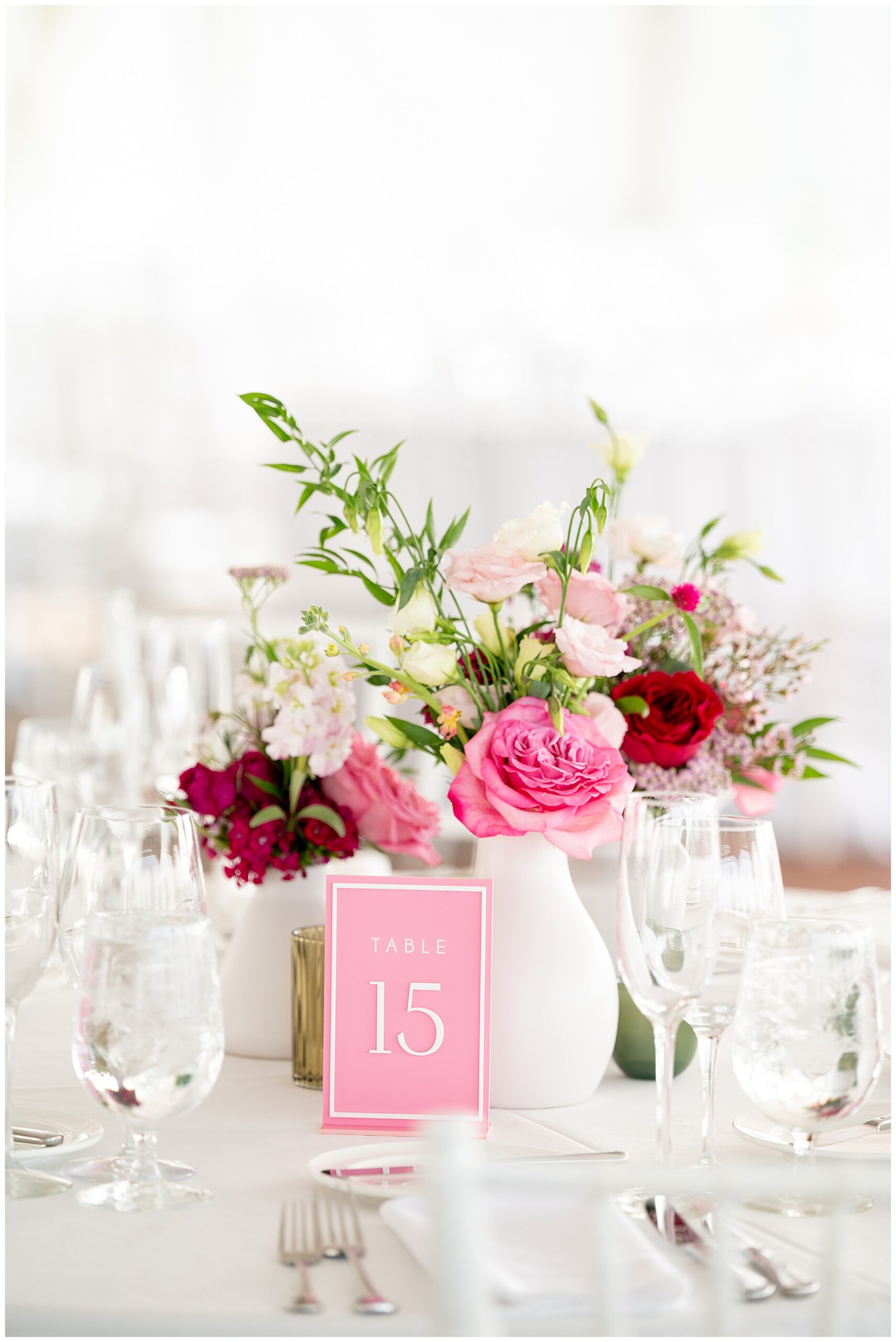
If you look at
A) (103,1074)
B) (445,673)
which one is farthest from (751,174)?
(103,1074)

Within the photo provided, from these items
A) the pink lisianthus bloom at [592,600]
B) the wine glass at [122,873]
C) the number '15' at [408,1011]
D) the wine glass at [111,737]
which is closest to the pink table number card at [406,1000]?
the number '15' at [408,1011]

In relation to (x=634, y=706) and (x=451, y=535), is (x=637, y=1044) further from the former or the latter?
(x=451, y=535)

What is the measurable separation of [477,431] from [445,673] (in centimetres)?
344

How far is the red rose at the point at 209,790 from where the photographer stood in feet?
3.81

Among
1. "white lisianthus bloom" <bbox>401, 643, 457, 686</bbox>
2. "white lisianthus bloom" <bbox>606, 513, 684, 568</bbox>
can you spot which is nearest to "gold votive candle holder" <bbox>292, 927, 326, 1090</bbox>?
"white lisianthus bloom" <bbox>401, 643, 457, 686</bbox>

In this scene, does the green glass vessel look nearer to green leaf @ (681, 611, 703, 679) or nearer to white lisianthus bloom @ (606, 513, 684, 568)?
green leaf @ (681, 611, 703, 679)

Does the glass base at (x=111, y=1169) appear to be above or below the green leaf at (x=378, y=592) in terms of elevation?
below

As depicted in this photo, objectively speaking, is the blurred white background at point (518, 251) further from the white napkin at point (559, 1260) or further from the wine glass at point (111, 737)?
the white napkin at point (559, 1260)

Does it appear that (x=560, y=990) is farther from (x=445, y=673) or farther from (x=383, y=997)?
(x=445, y=673)

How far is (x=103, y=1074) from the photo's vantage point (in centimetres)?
77

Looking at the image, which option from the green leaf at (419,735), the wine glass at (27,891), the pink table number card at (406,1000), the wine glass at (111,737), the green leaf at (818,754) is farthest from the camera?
the wine glass at (111,737)

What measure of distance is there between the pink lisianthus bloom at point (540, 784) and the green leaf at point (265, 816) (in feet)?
0.69

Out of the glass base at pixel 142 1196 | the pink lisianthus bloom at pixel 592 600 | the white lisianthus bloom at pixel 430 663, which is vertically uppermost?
the pink lisianthus bloom at pixel 592 600

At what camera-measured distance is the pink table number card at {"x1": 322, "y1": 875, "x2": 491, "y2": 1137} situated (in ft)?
3.25
